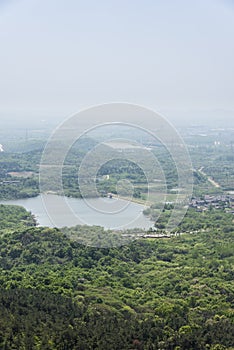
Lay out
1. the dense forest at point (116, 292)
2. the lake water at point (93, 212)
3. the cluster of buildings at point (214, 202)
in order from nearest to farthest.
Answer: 1. the dense forest at point (116, 292)
2. the lake water at point (93, 212)
3. the cluster of buildings at point (214, 202)

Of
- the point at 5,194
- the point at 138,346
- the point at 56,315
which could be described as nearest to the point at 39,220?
the point at 5,194

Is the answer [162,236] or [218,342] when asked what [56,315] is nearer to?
[218,342]

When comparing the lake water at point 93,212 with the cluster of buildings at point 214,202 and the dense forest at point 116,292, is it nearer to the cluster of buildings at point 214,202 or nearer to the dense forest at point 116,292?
the dense forest at point 116,292

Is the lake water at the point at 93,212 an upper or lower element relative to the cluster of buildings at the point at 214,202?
upper

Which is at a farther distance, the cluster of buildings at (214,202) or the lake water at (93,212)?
the cluster of buildings at (214,202)

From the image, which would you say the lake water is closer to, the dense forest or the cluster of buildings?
the dense forest

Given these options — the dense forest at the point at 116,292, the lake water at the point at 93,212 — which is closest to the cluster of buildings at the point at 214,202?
the dense forest at the point at 116,292

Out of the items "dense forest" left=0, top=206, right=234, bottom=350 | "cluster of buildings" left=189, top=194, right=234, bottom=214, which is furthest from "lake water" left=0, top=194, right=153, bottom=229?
"cluster of buildings" left=189, top=194, right=234, bottom=214

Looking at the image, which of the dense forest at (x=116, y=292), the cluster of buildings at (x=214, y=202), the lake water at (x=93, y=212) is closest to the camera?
the dense forest at (x=116, y=292)
